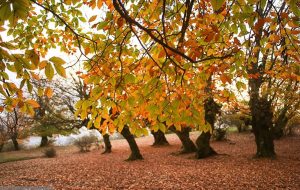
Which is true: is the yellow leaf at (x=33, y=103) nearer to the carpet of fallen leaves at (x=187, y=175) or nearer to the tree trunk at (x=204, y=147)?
the carpet of fallen leaves at (x=187, y=175)

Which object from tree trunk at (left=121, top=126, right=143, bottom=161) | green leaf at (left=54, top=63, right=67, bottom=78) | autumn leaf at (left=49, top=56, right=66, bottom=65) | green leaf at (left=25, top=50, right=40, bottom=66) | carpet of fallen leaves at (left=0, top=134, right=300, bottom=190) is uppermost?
green leaf at (left=25, top=50, right=40, bottom=66)

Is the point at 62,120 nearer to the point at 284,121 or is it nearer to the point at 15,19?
the point at 284,121

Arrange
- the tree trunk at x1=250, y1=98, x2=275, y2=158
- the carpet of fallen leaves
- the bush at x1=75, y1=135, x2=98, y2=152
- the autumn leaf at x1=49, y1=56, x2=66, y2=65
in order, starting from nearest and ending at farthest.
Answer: the autumn leaf at x1=49, y1=56, x2=66, y2=65
the carpet of fallen leaves
the tree trunk at x1=250, y1=98, x2=275, y2=158
the bush at x1=75, y1=135, x2=98, y2=152

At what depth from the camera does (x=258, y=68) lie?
15.9 m

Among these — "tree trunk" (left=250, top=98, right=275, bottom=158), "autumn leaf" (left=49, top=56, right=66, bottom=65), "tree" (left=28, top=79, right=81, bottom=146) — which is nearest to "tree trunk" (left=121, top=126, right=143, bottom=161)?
"tree" (left=28, top=79, right=81, bottom=146)

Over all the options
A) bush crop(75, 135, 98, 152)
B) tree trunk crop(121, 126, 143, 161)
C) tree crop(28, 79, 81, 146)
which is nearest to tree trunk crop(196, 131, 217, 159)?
tree trunk crop(121, 126, 143, 161)

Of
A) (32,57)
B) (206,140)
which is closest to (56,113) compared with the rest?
(206,140)

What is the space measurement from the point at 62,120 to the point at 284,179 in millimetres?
18220

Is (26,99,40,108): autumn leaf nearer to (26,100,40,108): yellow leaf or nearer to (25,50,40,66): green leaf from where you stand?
(26,100,40,108): yellow leaf

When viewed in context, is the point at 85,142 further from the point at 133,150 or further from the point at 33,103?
the point at 33,103

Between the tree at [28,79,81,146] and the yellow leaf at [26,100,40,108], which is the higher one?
the tree at [28,79,81,146]

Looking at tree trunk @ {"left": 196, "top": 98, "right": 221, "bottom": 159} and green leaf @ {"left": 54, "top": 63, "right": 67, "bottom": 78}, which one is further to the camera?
tree trunk @ {"left": 196, "top": 98, "right": 221, "bottom": 159}

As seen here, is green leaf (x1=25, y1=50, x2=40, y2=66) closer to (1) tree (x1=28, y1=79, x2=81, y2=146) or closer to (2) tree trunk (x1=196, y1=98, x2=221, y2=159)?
(2) tree trunk (x1=196, y1=98, x2=221, y2=159)

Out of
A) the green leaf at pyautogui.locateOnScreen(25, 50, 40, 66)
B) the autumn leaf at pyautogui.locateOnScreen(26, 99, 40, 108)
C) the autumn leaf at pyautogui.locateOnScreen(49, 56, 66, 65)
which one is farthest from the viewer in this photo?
the autumn leaf at pyautogui.locateOnScreen(26, 99, 40, 108)
